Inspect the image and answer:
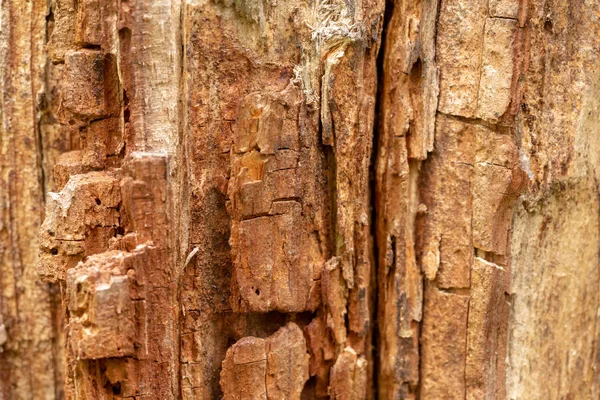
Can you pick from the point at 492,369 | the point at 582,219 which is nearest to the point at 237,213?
the point at 492,369

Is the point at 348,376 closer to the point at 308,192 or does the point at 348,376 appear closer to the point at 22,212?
the point at 308,192

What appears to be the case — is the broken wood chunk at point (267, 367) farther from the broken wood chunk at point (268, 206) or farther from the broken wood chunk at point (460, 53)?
the broken wood chunk at point (460, 53)

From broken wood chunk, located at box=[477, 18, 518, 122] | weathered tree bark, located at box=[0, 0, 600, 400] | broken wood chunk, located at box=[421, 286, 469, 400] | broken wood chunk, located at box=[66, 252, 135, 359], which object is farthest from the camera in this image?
broken wood chunk, located at box=[421, 286, 469, 400]

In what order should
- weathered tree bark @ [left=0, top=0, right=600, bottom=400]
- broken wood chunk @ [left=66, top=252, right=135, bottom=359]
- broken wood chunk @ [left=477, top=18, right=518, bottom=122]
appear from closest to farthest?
1. broken wood chunk @ [left=66, top=252, right=135, bottom=359]
2. weathered tree bark @ [left=0, top=0, right=600, bottom=400]
3. broken wood chunk @ [left=477, top=18, right=518, bottom=122]

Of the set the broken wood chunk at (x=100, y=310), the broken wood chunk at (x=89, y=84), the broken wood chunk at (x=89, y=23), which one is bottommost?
the broken wood chunk at (x=100, y=310)

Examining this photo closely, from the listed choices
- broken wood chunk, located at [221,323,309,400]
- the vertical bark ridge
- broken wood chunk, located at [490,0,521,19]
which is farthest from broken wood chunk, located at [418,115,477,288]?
the vertical bark ridge

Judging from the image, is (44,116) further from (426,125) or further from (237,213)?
(426,125)

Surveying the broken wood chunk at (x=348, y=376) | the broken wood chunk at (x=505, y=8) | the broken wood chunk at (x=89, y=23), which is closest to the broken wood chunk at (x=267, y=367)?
the broken wood chunk at (x=348, y=376)

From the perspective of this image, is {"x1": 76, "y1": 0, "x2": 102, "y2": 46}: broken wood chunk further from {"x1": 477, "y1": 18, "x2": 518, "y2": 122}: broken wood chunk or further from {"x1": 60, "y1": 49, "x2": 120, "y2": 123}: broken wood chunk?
{"x1": 477, "y1": 18, "x2": 518, "y2": 122}: broken wood chunk
